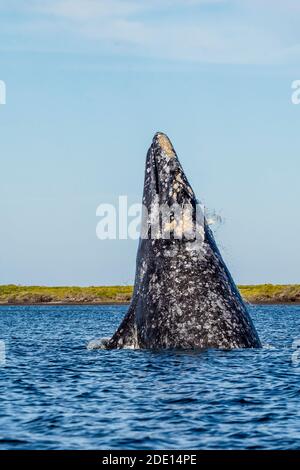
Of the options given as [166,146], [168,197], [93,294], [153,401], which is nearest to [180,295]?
[168,197]

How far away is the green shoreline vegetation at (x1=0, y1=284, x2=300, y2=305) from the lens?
97.1m

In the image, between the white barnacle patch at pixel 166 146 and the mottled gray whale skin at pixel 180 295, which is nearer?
the mottled gray whale skin at pixel 180 295

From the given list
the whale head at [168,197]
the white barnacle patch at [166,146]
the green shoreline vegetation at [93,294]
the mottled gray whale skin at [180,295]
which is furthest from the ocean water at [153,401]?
the green shoreline vegetation at [93,294]

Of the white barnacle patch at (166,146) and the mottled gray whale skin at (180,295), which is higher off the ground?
the white barnacle patch at (166,146)

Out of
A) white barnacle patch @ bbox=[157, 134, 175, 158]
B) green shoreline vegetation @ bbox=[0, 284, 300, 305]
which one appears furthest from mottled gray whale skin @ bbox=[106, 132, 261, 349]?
green shoreline vegetation @ bbox=[0, 284, 300, 305]

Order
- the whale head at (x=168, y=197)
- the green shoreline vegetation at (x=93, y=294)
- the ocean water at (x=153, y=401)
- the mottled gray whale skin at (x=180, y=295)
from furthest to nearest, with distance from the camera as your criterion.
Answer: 1. the green shoreline vegetation at (x=93, y=294)
2. the whale head at (x=168, y=197)
3. the mottled gray whale skin at (x=180, y=295)
4. the ocean water at (x=153, y=401)

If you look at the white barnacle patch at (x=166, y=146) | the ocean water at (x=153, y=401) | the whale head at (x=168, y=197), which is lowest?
the ocean water at (x=153, y=401)

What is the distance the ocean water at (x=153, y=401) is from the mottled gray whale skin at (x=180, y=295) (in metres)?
0.26

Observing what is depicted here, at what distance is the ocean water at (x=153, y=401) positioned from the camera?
1070 centimetres

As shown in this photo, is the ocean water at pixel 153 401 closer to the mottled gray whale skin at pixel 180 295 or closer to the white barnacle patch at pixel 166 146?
the mottled gray whale skin at pixel 180 295

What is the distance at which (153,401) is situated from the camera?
12.9m

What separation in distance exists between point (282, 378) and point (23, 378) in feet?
13.9
